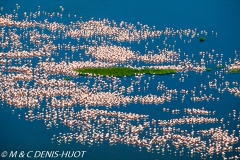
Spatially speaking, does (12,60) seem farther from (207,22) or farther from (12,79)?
(207,22)

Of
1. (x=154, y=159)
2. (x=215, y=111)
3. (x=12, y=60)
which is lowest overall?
(x=154, y=159)

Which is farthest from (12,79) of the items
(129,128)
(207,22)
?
(207,22)

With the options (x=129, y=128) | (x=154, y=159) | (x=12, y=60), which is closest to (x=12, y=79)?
(x=12, y=60)

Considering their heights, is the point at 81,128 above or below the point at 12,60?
below

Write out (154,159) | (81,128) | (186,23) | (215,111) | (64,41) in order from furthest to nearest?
(186,23) → (64,41) → (215,111) → (81,128) → (154,159)

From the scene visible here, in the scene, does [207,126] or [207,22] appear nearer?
[207,126]

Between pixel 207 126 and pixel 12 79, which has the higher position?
pixel 12 79

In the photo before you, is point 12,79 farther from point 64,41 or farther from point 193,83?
point 193,83

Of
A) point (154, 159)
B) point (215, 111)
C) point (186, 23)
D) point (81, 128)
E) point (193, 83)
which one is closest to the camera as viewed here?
point (154, 159)

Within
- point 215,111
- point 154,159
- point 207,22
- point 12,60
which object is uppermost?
point 207,22
